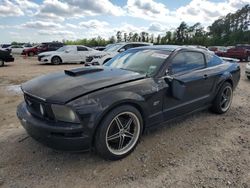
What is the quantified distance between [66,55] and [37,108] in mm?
14066

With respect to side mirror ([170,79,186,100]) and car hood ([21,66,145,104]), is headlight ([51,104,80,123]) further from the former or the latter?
side mirror ([170,79,186,100])

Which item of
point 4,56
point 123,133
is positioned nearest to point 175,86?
point 123,133

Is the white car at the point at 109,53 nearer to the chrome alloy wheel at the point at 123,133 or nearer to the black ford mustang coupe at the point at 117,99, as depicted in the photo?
the black ford mustang coupe at the point at 117,99

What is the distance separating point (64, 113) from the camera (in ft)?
9.19

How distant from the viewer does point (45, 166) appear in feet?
10.1

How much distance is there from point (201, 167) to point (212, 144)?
2.38 feet

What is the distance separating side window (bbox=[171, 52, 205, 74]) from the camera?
155 inches

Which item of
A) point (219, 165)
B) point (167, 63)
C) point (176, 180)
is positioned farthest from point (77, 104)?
point (219, 165)

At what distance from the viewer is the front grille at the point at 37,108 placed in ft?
9.39

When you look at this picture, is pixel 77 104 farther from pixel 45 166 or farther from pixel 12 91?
pixel 12 91

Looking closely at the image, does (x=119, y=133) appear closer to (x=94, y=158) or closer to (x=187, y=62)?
(x=94, y=158)

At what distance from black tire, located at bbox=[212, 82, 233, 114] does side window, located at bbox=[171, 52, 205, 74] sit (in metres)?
0.79

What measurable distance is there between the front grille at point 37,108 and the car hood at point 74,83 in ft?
0.19

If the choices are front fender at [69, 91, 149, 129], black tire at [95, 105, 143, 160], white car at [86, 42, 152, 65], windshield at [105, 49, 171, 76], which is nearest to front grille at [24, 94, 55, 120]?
front fender at [69, 91, 149, 129]
